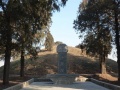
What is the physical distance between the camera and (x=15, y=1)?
912 inches

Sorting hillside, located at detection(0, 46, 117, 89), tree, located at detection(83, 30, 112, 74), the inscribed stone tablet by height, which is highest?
tree, located at detection(83, 30, 112, 74)

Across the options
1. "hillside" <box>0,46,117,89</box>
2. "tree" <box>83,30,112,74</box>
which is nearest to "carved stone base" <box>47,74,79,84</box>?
"tree" <box>83,30,112,74</box>

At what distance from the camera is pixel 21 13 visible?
23.9m

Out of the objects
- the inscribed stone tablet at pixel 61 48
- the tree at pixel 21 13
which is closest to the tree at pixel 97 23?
the inscribed stone tablet at pixel 61 48

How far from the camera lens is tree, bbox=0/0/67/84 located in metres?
23.2

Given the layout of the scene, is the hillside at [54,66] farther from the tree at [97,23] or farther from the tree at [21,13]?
the tree at [21,13]

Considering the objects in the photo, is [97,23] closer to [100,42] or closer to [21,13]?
[100,42]

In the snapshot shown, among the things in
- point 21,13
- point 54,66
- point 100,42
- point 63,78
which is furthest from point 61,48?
point 54,66

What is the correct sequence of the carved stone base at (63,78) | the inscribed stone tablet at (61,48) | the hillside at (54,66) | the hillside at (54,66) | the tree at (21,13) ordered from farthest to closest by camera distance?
the hillside at (54,66) → the hillside at (54,66) → the inscribed stone tablet at (61,48) → the carved stone base at (63,78) → the tree at (21,13)

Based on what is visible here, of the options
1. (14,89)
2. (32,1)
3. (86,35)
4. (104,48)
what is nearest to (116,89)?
(14,89)

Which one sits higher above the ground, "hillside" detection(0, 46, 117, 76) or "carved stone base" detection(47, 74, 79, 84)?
"hillside" detection(0, 46, 117, 76)

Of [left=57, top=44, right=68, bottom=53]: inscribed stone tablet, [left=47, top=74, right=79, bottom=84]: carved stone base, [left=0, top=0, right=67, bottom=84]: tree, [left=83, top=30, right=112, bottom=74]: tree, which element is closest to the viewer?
[left=0, top=0, right=67, bottom=84]: tree

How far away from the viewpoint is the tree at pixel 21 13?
23250 mm

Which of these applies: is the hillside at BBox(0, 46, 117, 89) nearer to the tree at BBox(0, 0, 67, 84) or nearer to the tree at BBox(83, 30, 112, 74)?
the tree at BBox(83, 30, 112, 74)
